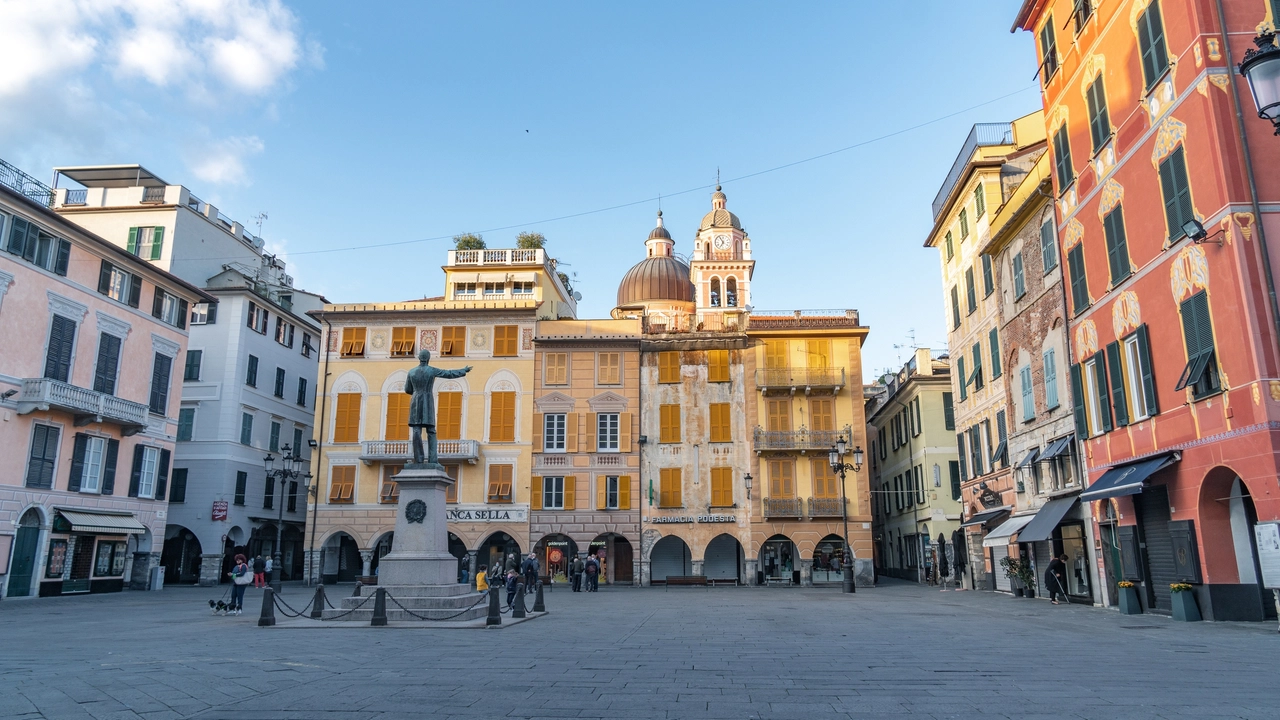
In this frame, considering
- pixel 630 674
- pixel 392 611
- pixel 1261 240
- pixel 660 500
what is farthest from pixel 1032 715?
pixel 660 500

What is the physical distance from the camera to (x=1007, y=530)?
26.3 meters

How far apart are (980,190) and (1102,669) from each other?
22767 mm

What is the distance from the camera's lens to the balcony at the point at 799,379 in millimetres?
39531

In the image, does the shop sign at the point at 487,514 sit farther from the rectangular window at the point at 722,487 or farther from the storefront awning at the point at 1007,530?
the storefront awning at the point at 1007,530

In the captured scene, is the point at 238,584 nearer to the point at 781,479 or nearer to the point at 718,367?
the point at 718,367

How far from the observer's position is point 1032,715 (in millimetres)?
7574

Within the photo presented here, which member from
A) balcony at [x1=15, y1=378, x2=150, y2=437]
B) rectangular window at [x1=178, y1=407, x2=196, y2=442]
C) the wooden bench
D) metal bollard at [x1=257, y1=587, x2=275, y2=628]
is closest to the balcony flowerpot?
metal bollard at [x1=257, y1=587, x2=275, y2=628]

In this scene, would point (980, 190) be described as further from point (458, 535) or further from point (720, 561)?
point (458, 535)

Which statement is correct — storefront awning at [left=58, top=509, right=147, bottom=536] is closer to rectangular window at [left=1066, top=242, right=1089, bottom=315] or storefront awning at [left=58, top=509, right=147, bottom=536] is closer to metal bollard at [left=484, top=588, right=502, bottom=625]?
metal bollard at [left=484, top=588, right=502, bottom=625]

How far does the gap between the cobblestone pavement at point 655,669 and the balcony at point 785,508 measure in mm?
→ 19657

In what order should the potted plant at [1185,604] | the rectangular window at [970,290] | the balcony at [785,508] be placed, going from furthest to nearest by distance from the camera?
the balcony at [785,508] < the rectangular window at [970,290] < the potted plant at [1185,604]

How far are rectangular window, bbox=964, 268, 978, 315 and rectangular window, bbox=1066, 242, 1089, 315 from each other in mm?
8594

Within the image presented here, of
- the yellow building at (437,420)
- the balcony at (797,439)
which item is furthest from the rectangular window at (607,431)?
the balcony at (797,439)

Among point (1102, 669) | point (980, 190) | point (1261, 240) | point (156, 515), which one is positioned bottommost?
point (1102, 669)
